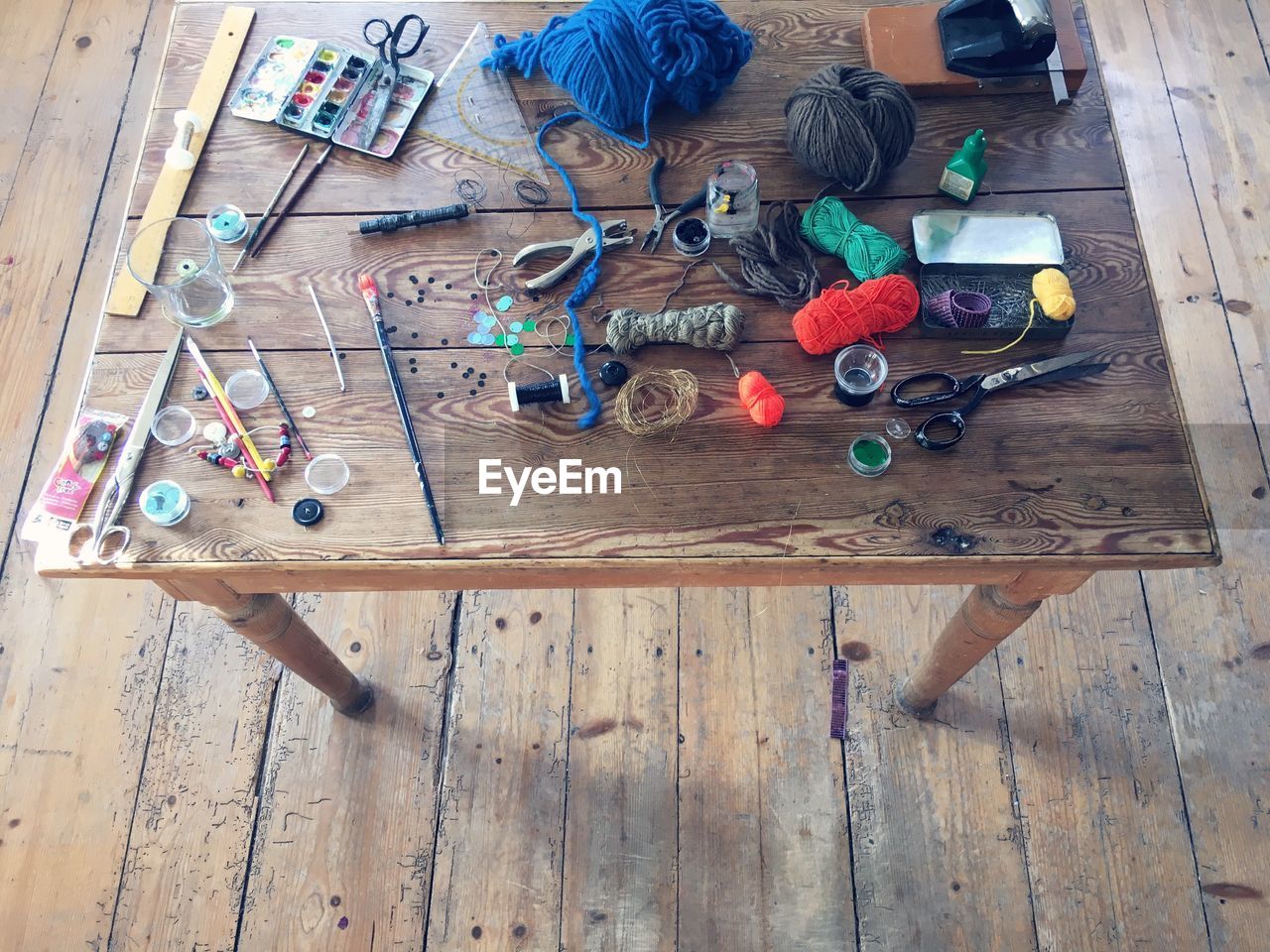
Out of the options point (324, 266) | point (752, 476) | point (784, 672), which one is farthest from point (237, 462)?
point (784, 672)

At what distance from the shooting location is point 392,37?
1.45 metres

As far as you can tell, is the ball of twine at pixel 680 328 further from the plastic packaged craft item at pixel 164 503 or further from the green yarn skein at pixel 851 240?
the plastic packaged craft item at pixel 164 503

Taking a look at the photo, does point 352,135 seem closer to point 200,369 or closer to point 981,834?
point 200,369

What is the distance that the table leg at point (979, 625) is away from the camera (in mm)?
1252

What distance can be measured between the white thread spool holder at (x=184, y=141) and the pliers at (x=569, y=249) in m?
0.52

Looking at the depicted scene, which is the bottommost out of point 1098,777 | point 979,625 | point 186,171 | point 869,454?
point 1098,777

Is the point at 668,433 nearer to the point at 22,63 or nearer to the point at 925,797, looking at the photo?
the point at 925,797

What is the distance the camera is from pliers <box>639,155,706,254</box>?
1.38 m

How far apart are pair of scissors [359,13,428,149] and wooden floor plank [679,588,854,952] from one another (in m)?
0.97

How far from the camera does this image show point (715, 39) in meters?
1.40

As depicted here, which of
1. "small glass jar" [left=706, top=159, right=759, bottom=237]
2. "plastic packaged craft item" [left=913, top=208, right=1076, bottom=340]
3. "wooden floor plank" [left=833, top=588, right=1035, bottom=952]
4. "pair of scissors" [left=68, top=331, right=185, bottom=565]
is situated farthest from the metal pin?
"wooden floor plank" [left=833, top=588, right=1035, bottom=952]

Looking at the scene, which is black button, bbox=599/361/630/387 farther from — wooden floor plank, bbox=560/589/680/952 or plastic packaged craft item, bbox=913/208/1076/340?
wooden floor plank, bbox=560/589/680/952

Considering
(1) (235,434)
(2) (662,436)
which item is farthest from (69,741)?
(2) (662,436)

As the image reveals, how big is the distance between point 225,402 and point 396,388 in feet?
0.72
